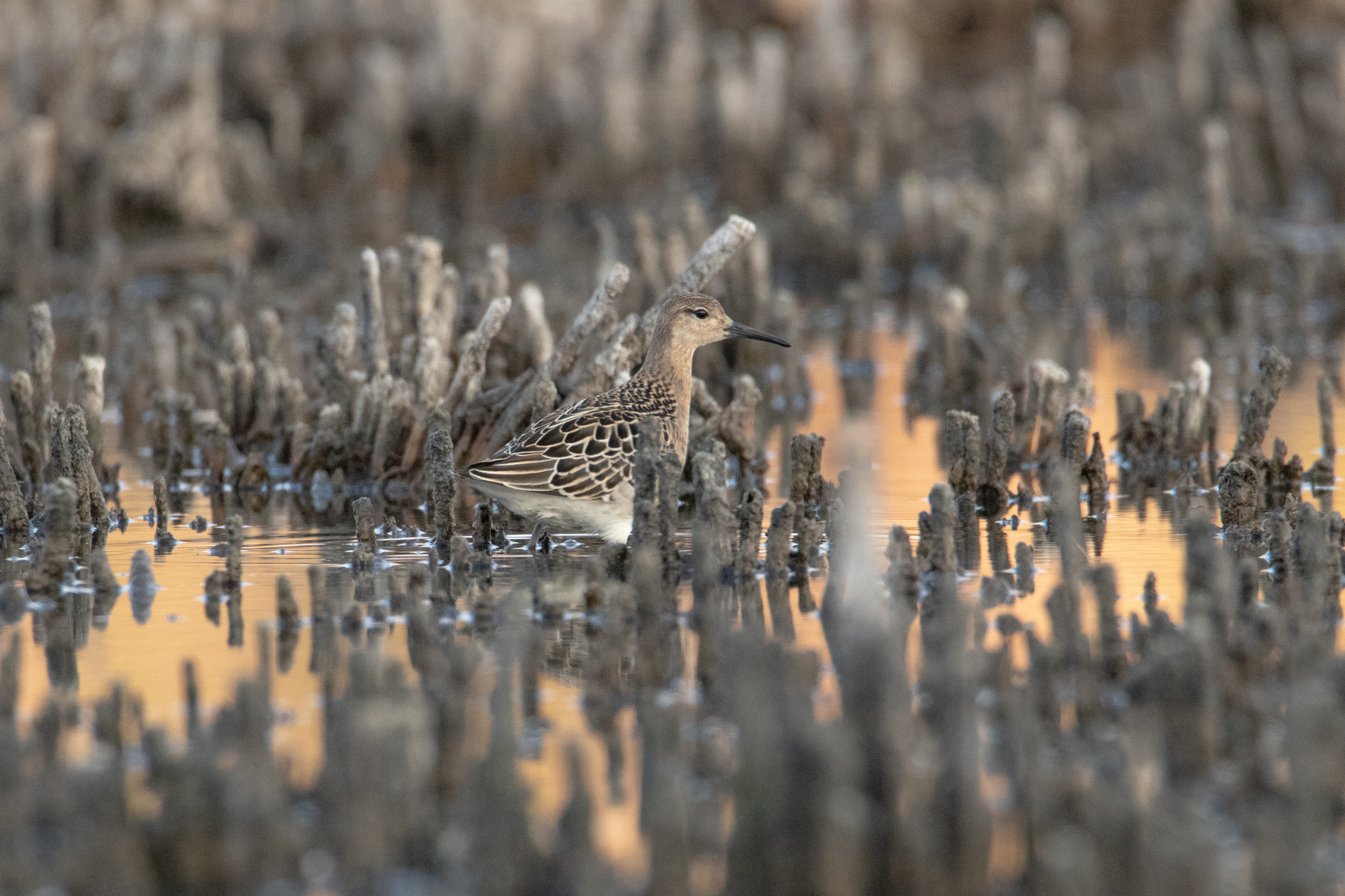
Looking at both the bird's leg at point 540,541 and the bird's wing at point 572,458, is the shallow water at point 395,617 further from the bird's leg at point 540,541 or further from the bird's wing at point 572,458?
the bird's wing at point 572,458

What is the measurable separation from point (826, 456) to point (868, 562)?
272cm

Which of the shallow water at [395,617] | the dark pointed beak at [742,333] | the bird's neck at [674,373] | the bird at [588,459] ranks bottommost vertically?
the shallow water at [395,617]

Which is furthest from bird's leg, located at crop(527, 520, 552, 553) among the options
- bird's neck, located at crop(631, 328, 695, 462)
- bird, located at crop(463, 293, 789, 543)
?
bird's neck, located at crop(631, 328, 695, 462)

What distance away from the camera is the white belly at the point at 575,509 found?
619 centimetres

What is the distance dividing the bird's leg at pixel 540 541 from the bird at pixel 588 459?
0.11 ft

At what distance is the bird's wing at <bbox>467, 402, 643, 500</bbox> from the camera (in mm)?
6172

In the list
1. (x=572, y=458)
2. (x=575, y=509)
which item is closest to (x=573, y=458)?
(x=572, y=458)

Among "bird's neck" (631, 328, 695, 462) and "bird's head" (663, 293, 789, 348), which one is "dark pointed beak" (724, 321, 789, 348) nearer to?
"bird's head" (663, 293, 789, 348)

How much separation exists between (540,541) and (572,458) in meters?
0.58

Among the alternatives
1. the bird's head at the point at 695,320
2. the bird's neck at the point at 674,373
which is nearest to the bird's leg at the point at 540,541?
the bird's neck at the point at 674,373

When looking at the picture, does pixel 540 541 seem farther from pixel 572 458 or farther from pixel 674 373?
pixel 674 373

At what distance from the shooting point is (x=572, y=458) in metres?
6.23

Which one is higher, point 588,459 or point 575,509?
point 588,459

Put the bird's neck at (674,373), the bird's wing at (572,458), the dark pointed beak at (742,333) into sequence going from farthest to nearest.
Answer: the dark pointed beak at (742,333) → the bird's neck at (674,373) → the bird's wing at (572,458)
